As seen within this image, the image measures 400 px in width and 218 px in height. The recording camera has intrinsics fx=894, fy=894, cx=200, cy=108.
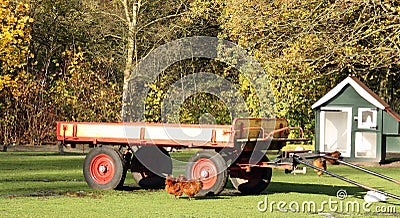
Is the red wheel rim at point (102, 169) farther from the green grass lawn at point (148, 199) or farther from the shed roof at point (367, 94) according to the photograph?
the shed roof at point (367, 94)

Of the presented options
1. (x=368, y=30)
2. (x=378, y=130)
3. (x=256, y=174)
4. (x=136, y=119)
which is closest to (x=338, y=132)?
(x=378, y=130)

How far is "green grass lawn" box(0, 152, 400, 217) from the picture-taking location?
578 inches

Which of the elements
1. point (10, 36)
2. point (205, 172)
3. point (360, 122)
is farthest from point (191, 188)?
point (360, 122)

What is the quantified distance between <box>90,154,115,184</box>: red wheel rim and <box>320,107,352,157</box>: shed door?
45.4ft

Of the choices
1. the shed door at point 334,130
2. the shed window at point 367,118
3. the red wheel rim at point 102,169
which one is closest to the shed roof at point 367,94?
the shed window at point 367,118

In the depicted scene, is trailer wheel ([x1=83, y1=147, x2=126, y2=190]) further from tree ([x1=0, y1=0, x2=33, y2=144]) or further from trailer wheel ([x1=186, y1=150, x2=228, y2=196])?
tree ([x1=0, y1=0, x2=33, y2=144])

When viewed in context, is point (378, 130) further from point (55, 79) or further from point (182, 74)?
point (55, 79)

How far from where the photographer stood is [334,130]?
105 feet

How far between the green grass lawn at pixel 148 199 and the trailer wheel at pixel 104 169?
0.79 feet

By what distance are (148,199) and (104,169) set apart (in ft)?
5.96

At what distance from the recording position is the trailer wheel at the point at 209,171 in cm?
1703

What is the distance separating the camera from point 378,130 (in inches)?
1160

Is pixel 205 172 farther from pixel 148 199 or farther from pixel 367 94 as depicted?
pixel 367 94

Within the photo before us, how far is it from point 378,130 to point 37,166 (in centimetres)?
1151
